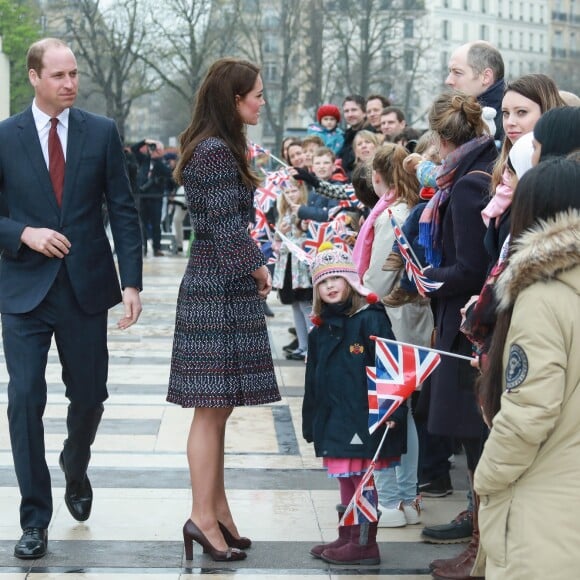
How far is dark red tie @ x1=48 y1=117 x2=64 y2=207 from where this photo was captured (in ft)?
18.8

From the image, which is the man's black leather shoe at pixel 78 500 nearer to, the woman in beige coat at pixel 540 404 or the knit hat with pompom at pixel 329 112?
the woman in beige coat at pixel 540 404

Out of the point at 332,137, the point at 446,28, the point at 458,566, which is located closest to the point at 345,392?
the point at 458,566

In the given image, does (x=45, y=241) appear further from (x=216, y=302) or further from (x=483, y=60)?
(x=483, y=60)

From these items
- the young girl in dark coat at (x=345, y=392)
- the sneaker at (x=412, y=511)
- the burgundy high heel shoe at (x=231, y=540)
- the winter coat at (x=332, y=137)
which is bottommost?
the sneaker at (x=412, y=511)

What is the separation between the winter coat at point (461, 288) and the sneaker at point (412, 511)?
89cm

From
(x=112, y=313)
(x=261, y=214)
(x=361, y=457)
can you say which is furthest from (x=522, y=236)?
(x=112, y=313)

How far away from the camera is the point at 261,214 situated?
1252 centimetres

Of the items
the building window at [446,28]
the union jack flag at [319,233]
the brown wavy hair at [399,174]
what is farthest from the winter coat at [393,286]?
the building window at [446,28]

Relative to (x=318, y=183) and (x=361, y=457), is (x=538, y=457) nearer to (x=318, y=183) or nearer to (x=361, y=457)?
(x=361, y=457)

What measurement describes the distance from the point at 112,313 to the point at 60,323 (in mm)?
8803

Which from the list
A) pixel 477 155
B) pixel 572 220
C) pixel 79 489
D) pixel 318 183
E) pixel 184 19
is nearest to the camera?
pixel 572 220

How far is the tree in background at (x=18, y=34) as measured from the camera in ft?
127

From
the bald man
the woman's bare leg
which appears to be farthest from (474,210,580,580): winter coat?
the bald man

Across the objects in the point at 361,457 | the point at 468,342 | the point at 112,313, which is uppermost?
the point at 468,342
